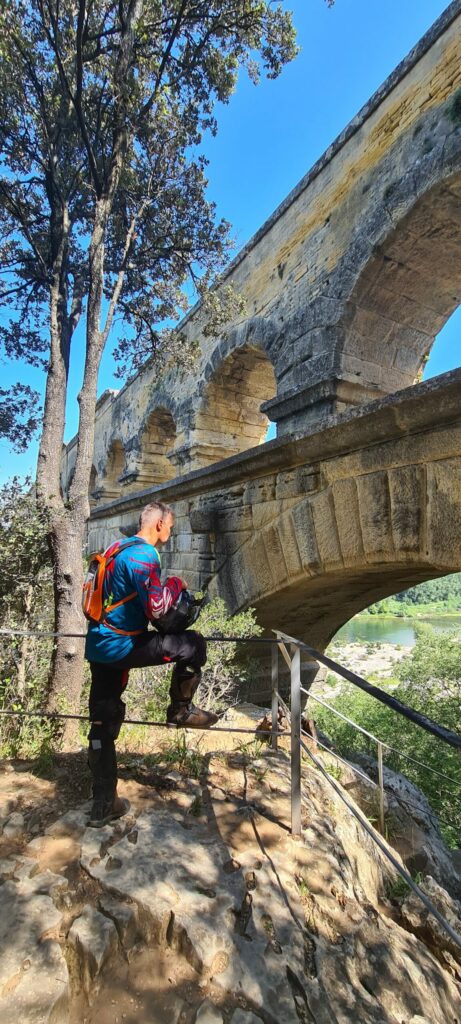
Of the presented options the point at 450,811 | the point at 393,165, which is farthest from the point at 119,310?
the point at 450,811

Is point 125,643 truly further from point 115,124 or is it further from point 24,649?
point 115,124

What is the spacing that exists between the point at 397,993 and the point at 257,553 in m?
3.38

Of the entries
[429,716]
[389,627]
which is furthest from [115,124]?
[389,627]

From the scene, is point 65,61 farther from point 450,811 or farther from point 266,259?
point 450,811

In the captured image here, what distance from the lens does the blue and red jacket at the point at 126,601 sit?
1967mm

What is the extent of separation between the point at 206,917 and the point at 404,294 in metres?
5.05

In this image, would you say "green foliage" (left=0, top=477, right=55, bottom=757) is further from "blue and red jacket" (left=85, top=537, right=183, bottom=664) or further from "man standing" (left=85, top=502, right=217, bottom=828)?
Result: "blue and red jacket" (left=85, top=537, right=183, bottom=664)

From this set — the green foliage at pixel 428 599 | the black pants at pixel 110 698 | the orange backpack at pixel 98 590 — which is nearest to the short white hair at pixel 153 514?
the orange backpack at pixel 98 590

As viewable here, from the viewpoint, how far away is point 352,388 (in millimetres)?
4625

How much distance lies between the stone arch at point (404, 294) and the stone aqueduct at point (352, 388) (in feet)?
0.04

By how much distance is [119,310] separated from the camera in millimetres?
7113

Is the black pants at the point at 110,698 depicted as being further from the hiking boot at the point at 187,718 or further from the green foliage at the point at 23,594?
the green foliage at the point at 23,594

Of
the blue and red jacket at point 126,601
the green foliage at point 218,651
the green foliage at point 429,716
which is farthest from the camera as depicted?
the green foliage at point 429,716

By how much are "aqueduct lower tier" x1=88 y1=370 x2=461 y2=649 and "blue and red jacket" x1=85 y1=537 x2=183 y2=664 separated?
1.86 m
